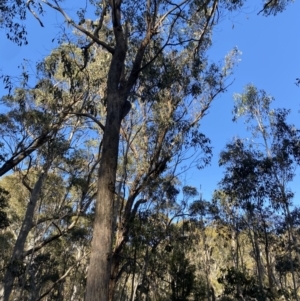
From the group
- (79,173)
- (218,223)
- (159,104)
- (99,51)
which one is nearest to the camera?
(159,104)

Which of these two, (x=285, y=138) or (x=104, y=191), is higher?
(x=285, y=138)

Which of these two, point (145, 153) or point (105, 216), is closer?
point (105, 216)

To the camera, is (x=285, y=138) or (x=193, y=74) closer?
(x=193, y=74)

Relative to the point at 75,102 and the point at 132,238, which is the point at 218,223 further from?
the point at 75,102

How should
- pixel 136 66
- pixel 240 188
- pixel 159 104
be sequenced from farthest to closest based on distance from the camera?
pixel 240 188 < pixel 159 104 < pixel 136 66

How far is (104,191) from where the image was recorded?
3.47 meters

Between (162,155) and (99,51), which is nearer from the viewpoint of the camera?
(162,155)

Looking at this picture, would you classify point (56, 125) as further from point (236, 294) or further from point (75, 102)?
point (236, 294)

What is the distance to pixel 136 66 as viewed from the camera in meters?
4.70

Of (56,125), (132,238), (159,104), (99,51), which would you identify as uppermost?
(99,51)

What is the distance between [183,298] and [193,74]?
600cm

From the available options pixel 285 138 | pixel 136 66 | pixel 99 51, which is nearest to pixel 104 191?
pixel 136 66

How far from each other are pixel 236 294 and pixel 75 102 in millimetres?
7298

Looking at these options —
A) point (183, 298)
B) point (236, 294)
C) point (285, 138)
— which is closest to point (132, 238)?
point (183, 298)
